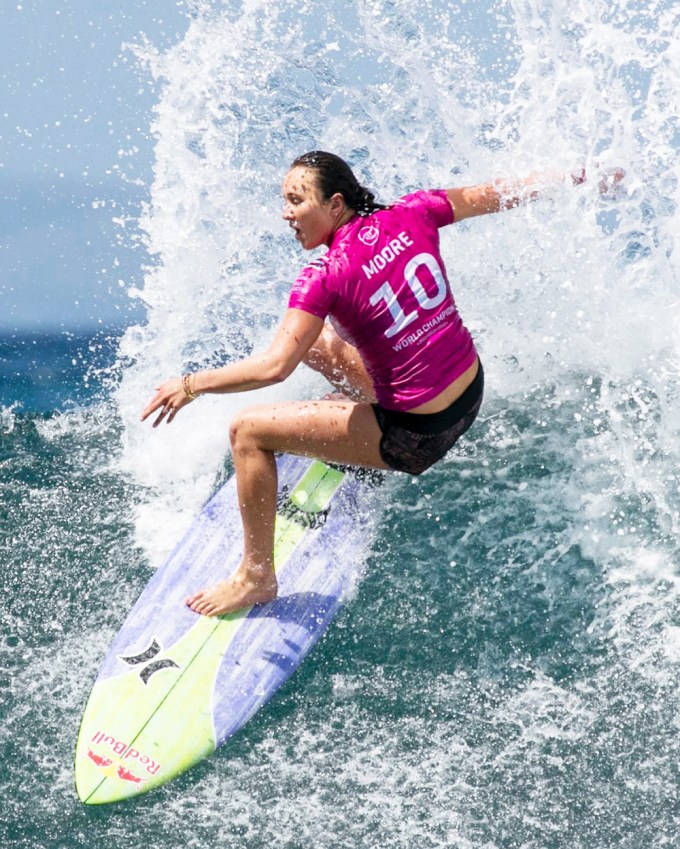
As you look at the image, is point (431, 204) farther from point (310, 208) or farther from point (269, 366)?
point (269, 366)

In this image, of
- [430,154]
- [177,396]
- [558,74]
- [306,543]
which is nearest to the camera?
[177,396]

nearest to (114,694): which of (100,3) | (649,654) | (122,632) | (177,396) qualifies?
(122,632)

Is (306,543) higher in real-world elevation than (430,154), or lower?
lower

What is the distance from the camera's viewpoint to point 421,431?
4.43 metres

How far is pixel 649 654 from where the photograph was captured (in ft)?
14.8

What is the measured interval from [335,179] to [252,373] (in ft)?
2.64

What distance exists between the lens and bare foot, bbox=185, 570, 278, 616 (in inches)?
184

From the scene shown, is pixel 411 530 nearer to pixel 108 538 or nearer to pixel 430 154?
pixel 108 538

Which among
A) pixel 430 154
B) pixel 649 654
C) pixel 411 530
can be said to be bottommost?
pixel 649 654

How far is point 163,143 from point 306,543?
2.63 metres

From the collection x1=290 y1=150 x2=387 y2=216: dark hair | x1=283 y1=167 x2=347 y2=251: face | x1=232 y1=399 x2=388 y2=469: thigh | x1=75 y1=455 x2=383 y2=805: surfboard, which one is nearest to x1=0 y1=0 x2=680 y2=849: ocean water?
x1=75 y1=455 x2=383 y2=805: surfboard

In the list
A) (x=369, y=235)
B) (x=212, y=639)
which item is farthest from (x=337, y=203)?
(x=212, y=639)

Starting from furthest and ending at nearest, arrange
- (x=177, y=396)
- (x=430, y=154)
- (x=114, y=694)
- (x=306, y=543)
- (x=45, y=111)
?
(x=45, y=111)
(x=430, y=154)
(x=306, y=543)
(x=114, y=694)
(x=177, y=396)

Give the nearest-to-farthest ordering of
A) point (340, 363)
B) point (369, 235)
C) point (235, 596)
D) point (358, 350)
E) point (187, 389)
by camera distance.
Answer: point (187, 389), point (369, 235), point (358, 350), point (235, 596), point (340, 363)
